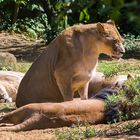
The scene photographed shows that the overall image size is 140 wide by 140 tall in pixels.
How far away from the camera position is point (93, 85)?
360 inches

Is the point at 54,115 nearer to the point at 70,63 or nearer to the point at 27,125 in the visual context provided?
the point at 27,125

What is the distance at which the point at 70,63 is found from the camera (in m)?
8.21

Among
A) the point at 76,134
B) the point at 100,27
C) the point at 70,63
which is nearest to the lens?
the point at 76,134

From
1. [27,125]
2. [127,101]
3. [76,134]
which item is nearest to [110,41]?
[127,101]

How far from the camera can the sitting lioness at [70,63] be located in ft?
27.0

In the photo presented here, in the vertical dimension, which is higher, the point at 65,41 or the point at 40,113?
the point at 65,41

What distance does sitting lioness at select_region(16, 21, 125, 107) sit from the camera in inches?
324

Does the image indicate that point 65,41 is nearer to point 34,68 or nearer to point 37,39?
point 34,68

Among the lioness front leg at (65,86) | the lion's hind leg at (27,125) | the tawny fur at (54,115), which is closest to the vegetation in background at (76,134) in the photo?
the tawny fur at (54,115)

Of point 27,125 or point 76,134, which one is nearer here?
point 76,134

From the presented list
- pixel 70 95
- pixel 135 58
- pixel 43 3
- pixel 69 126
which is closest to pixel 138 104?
pixel 69 126

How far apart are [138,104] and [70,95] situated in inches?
80.4

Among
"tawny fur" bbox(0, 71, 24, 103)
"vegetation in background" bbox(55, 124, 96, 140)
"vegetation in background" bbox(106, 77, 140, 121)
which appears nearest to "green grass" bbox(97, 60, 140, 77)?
"vegetation in background" bbox(106, 77, 140, 121)

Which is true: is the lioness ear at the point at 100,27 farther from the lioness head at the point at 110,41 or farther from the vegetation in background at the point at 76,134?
the vegetation in background at the point at 76,134
